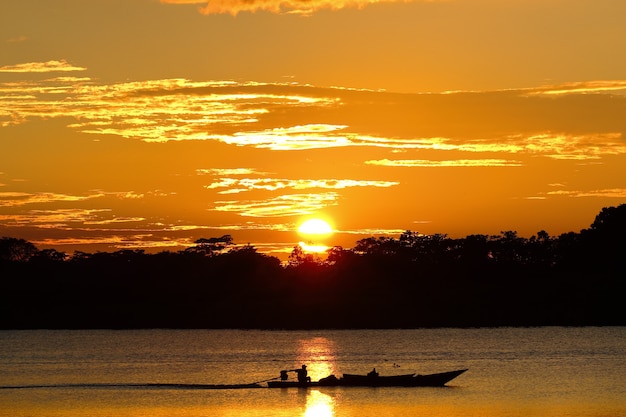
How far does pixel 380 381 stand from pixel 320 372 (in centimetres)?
2350

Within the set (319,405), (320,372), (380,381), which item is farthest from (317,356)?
(319,405)

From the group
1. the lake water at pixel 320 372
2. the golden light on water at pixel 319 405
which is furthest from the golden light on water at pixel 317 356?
the golden light on water at pixel 319 405

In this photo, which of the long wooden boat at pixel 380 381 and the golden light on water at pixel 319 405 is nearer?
the golden light on water at pixel 319 405

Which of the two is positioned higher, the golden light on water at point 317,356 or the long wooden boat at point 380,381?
the golden light on water at point 317,356

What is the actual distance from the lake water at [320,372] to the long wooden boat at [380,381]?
51 centimetres

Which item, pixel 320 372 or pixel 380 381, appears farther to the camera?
pixel 320 372

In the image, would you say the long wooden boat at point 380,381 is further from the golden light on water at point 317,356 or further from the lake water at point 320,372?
the golden light on water at point 317,356

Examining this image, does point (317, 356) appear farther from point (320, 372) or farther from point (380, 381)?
point (380, 381)

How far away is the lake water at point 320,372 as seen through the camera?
71.9 meters

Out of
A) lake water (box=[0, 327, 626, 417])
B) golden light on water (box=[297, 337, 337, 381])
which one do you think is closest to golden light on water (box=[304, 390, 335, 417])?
lake water (box=[0, 327, 626, 417])

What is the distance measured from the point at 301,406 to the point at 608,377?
1219 inches

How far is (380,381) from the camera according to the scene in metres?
79.8

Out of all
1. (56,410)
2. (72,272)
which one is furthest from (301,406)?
(72,272)

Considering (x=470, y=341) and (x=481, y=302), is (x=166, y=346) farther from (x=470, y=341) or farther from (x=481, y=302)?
(x=481, y=302)
